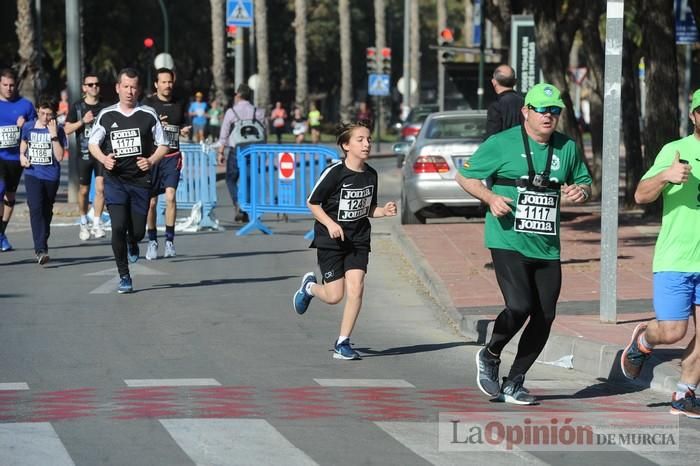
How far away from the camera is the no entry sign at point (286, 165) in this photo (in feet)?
65.4

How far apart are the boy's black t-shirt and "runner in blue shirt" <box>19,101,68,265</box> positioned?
6.12m

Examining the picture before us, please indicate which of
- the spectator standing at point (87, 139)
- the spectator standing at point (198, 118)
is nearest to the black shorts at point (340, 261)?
the spectator standing at point (87, 139)

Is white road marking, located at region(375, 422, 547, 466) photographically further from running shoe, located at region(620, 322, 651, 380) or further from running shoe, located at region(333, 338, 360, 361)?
running shoe, located at region(333, 338, 360, 361)

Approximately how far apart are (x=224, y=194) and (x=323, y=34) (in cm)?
6602

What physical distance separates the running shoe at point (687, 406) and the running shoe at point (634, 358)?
0.41m

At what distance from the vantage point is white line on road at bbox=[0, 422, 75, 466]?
22.0 feet

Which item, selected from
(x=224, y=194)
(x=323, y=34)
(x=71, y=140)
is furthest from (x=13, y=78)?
(x=323, y=34)

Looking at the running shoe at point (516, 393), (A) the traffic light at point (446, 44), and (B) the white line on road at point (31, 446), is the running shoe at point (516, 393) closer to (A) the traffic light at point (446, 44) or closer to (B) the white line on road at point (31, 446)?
(B) the white line on road at point (31, 446)

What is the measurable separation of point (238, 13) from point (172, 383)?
24.8 meters

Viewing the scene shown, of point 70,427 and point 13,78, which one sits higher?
point 13,78

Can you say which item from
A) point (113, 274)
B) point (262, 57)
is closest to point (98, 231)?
point (113, 274)

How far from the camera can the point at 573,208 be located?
77.2 ft

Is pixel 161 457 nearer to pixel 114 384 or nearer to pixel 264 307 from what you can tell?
pixel 114 384

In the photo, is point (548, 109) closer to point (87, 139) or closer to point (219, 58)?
point (87, 139)
